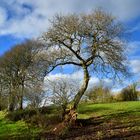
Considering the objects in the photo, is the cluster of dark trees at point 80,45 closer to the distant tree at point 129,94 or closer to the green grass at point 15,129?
the green grass at point 15,129

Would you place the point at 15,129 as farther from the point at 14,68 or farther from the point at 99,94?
the point at 14,68

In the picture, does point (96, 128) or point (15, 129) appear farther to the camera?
point (15, 129)

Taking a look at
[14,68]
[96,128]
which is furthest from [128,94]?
[96,128]

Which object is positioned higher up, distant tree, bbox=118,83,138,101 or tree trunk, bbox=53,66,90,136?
distant tree, bbox=118,83,138,101

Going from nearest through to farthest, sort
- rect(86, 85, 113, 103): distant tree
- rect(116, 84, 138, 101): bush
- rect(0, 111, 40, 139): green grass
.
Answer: rect(0, 111, 40, 139): green grass
rect(86, 85, 113, 103): distant tree
rect(116, 84, 138, 101): bush

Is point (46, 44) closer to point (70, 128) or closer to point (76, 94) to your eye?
point (76, 94)

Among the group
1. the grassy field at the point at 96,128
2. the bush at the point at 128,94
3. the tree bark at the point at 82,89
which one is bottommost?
the grassy field at the point at 96,128

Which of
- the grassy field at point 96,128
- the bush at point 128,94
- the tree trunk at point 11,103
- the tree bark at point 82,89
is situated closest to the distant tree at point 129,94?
the bush at point 128,94

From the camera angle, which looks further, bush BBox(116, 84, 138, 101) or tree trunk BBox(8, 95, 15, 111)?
bush BBox(116, 84, 138, 101)

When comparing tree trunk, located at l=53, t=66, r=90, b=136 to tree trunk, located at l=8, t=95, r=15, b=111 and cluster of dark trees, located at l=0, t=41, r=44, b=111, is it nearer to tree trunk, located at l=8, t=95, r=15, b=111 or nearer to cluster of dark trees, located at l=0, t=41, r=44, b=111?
tree trunk, located at l=8, t=95, r=15, b=111

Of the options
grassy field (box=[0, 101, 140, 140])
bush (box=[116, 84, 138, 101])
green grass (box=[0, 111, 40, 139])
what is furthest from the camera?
bush (box=[116, 84, 138, 101])

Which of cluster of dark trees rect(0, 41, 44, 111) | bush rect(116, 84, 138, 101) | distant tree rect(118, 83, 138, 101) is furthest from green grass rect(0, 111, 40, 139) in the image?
distant tree rect(118, 83, 138, 101)

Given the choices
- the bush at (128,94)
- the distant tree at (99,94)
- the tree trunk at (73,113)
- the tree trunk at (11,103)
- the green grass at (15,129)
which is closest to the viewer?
the green grass at (15,129)

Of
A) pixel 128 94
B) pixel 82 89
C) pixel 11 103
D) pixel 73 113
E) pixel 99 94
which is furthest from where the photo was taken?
pixel 128 94
